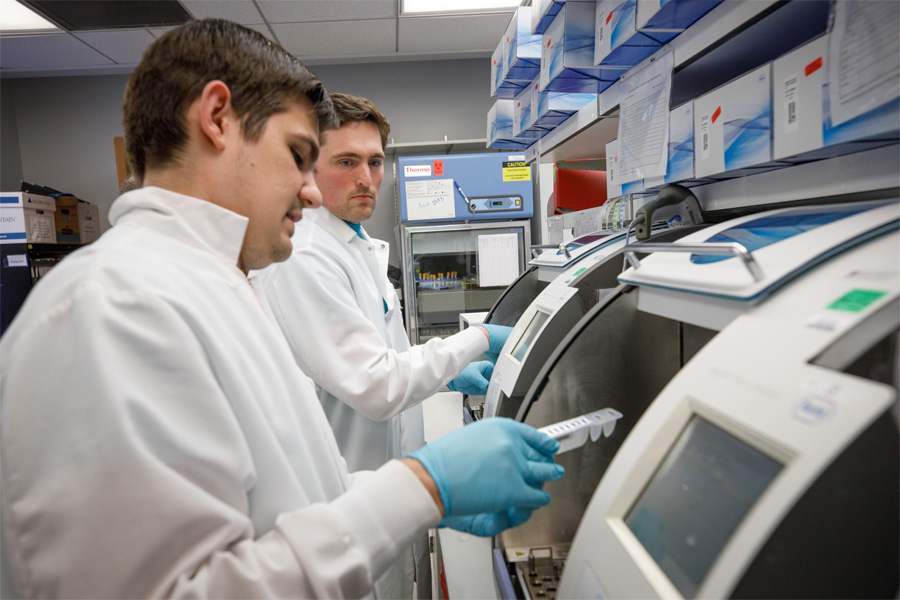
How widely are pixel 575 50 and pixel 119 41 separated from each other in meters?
4.42

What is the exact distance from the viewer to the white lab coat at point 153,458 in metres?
0.55

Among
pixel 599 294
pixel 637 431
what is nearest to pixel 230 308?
pixel 637 431

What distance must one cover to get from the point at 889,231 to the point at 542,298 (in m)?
0.85

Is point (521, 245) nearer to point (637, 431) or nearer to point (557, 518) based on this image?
point (557, 518)

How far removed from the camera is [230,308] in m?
0.76

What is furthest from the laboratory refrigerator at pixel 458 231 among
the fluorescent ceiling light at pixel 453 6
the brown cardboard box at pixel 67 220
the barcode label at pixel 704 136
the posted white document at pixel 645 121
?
the brown cardboard box at pixel 67 220

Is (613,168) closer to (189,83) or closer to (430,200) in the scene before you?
(189,83)

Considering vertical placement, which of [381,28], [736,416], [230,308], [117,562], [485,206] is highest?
→ [381,28]

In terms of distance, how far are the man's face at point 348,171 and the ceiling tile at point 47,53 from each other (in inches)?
151

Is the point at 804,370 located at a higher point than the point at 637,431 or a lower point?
higher

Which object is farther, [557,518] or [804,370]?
[557,518]

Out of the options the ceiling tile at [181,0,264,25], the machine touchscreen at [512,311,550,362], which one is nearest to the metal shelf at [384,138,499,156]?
the ceiling tile at [181,0,264,25]

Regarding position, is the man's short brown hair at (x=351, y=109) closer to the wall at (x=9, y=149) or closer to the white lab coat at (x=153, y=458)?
the white lab coat at (x=153, y=458)

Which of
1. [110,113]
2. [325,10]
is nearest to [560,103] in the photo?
[325,10]
